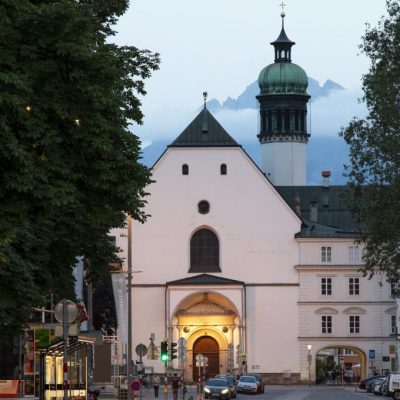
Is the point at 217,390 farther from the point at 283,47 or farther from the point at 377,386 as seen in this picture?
the point at 283,47

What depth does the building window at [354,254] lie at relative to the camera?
4857 inches

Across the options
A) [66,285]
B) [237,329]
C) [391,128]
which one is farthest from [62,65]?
[237,329]

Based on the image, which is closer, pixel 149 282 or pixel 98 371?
pixel 98 371

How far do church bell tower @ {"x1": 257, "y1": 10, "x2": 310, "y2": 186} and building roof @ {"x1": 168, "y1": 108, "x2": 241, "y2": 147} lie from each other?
104 feet

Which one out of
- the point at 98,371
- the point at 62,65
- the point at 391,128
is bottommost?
the point at 98,371

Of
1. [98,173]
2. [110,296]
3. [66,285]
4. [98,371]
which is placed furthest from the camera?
[110,296]

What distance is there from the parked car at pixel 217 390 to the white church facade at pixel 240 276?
36.3 metres

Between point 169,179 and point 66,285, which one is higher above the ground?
point 169,179

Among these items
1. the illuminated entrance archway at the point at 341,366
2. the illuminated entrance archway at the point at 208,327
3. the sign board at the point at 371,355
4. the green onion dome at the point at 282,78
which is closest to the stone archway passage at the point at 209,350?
the illuminated entrance archway at the point at 208,327

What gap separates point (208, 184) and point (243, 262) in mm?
6484

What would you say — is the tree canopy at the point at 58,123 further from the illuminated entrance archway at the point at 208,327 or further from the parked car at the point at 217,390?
the illuminated entrance archway at the point at 208,327

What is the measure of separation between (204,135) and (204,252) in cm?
888

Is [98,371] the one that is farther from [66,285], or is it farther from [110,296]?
[110,296]

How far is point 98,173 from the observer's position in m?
29.8
